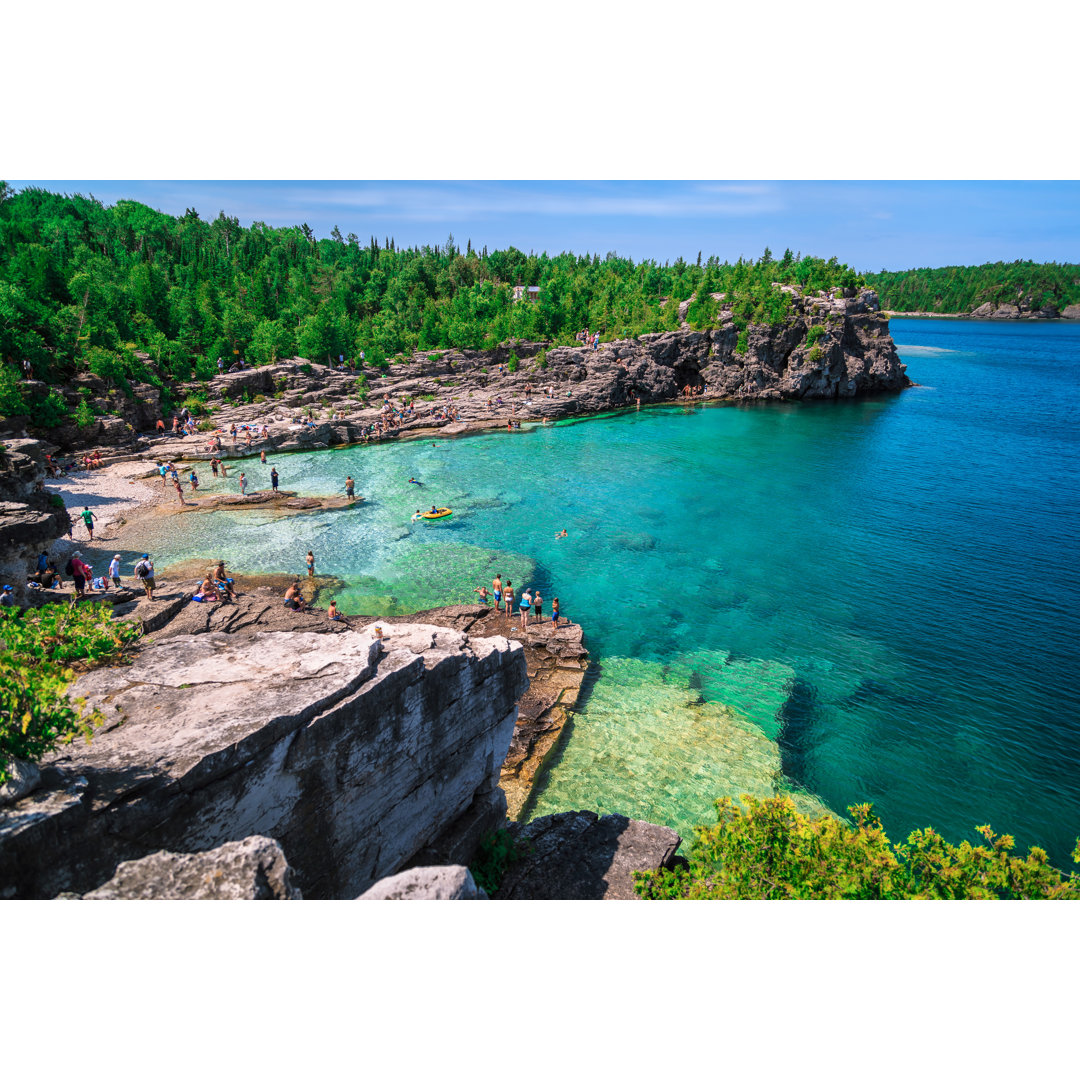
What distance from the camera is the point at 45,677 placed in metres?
→ 8.38

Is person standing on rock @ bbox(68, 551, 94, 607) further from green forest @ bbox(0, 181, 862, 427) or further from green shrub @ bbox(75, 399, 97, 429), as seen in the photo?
green shrub @ bbox(75, 399, 97, 429)

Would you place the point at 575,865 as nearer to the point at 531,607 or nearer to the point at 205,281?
the point at 531,607

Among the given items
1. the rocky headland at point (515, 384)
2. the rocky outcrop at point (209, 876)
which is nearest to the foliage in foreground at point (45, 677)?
the rocky outcrop at point (209, 876)

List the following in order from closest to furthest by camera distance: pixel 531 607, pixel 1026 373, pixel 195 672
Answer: pixel 195 672 < pixel 531 607 < pixel 1026 373

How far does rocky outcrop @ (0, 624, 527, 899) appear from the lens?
810cm

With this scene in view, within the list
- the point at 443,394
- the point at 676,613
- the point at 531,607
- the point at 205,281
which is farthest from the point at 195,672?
the point at 205,281

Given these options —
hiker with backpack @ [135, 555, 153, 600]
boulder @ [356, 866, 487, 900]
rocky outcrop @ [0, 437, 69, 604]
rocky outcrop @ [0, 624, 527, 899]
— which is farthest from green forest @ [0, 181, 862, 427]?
boulder @ [356, 866, 487, 900]

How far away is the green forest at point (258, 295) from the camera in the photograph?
59312 mm

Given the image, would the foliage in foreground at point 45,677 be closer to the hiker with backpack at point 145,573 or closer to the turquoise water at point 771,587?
the turquoise water at point 771,587

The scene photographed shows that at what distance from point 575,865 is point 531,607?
51.4 feet

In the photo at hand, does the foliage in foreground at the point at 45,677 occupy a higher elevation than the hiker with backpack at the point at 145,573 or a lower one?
higher

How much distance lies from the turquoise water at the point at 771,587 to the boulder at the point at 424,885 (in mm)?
11607

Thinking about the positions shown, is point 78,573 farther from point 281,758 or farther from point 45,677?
point 281,758

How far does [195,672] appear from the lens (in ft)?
38.2
